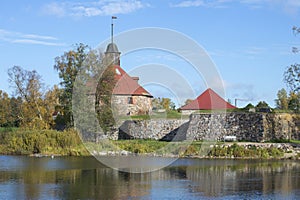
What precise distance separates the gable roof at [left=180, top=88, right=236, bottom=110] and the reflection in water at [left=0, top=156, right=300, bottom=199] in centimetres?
1996

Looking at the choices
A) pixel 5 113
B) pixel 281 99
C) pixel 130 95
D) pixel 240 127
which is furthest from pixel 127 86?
pixel 281 99

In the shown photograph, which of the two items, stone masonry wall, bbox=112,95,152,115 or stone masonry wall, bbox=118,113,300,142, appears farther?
stone masonry wall, bbox=112,95,152,115

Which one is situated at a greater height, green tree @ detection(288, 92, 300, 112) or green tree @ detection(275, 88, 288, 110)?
green tree @ detection(275, 88, 288, 110)

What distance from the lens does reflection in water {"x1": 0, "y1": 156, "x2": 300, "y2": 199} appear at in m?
17.1

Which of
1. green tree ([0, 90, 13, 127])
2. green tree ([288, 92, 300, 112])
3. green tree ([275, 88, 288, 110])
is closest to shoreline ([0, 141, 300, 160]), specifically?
green tree ([288, 92, 300, 112])

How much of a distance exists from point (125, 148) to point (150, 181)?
1458 cm

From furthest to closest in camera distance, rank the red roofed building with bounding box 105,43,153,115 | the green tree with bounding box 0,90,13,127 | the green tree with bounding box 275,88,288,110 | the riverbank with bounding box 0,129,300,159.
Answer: the green tree with bounding box 275,88,288,110 < the green tree with bounding box 0,90,13,127 < the red roofed building with bounding box 105,43,153,115 < the riverbank with bounding box 0,129,300,159

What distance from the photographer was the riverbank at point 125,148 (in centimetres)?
3156

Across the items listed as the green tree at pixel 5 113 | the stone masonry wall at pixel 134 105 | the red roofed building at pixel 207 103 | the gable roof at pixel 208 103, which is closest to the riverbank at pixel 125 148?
the stone masonry wall at pixel 134 105

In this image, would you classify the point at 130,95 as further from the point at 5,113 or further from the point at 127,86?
the point at 5,113

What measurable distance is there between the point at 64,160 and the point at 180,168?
779cm

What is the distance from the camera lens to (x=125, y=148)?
115 feet

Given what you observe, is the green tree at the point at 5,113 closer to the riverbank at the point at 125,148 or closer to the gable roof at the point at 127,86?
the gable roof at the point at 127,86

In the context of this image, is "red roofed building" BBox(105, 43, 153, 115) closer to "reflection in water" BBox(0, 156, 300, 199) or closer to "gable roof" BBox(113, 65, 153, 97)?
"gable roof" BBox(113, 65, 153, 97)
